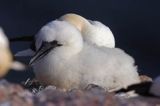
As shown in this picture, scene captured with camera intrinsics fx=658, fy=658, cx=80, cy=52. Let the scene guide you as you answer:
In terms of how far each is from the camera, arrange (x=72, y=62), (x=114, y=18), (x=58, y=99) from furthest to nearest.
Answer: (x=114, y=18)
(x=72, y=62)
(x=58, y=99)

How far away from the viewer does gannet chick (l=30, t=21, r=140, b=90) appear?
9.31 ft

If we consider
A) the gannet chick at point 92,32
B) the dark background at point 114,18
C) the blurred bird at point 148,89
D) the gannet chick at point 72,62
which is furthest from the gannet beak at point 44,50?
the dark background at point 114,18

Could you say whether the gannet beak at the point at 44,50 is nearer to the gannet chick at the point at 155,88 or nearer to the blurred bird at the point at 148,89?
the blurred bird at the point at 148,89

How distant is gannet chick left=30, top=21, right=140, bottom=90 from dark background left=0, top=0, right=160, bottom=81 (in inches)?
98.2

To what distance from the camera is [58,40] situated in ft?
9.56

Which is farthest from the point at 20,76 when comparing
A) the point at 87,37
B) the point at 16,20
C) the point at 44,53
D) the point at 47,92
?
the point at 47,92

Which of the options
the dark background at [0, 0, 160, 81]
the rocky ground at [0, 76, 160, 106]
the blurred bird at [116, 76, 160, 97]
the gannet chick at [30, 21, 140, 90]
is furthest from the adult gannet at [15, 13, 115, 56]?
the rocky ground at [0, 76, 160, 106]

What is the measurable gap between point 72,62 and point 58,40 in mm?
123

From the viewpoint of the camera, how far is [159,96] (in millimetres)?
1761

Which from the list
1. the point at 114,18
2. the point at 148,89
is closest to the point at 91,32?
the point at 148,89

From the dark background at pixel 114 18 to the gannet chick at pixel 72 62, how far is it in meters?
2.49

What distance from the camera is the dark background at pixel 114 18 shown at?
5809 millimetres

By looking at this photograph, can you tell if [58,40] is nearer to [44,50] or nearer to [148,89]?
[44,50]

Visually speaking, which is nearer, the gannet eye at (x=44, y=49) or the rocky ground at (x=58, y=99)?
the rocky ground at (x=58, y=99)
